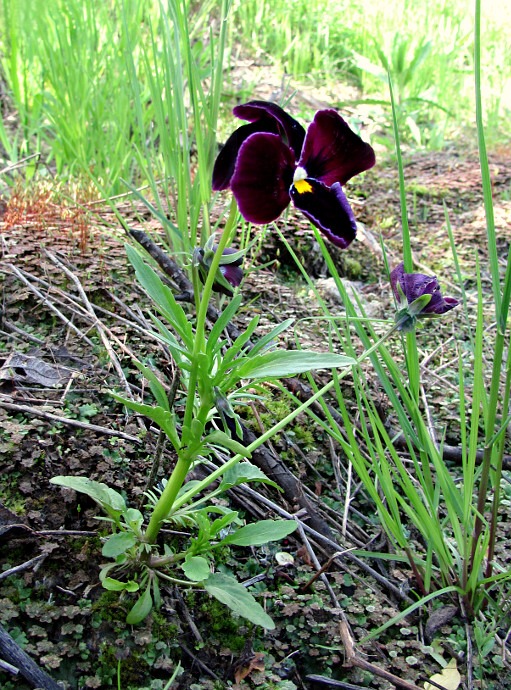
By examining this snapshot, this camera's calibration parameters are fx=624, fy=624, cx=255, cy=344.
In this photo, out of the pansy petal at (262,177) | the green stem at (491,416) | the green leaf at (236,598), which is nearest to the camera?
the pansy petal at (262,177)

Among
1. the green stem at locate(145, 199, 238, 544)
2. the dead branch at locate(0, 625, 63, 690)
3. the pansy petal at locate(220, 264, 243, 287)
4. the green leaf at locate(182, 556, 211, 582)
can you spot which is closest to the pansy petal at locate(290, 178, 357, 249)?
the green stem at locate(145, 199, 238, 544)

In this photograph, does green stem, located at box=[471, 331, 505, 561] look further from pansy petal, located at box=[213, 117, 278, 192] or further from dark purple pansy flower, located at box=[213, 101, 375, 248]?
pansy petal, located at box=[213, 117, 278, 192]

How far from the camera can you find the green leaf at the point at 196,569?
1081mm

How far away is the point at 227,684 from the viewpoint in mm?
1124

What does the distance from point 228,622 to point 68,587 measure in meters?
0.32

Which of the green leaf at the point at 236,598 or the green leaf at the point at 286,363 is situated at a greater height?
the green leaf at the point at 286,363

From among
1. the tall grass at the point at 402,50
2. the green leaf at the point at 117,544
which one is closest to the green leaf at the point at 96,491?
the green leaf at the point at 117,544

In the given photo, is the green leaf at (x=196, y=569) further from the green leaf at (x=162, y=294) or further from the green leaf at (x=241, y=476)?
the green leaf at (x=162, y=294)

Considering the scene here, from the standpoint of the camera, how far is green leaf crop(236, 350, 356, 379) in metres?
1.04

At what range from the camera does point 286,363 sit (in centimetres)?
107

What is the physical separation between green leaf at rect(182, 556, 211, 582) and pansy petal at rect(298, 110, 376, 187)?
703 millimetres

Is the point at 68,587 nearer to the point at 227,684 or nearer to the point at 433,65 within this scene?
the point at 227,684

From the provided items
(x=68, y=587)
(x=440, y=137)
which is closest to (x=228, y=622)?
(x=68, y=587)

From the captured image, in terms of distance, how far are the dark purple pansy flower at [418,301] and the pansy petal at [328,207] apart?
0.86 feet
